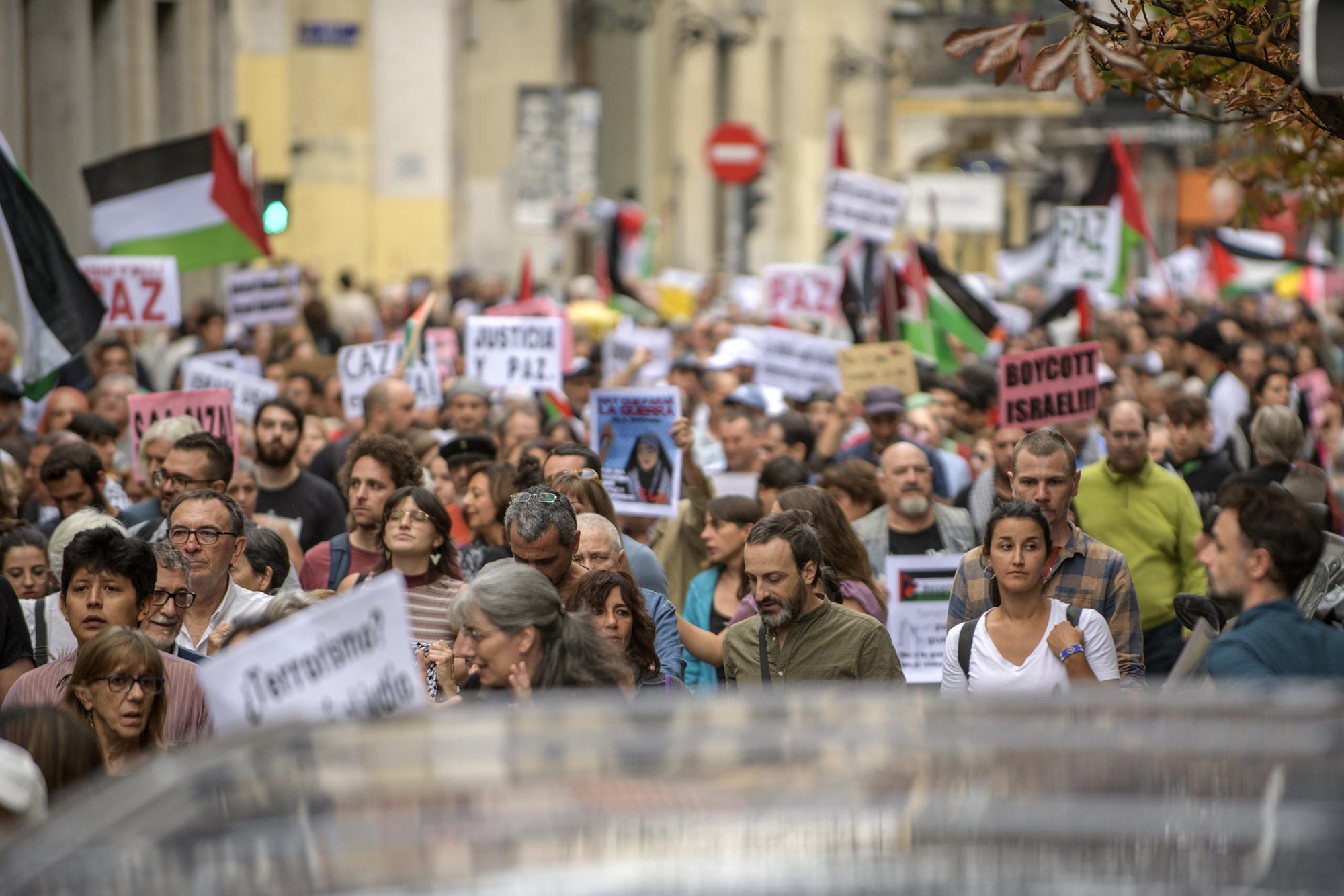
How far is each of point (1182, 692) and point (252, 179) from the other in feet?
69.3

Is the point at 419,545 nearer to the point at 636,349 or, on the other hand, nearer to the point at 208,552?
the point at 208,552

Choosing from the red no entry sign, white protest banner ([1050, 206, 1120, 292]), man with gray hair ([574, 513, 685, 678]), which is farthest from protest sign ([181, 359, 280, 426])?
the red no entry sign

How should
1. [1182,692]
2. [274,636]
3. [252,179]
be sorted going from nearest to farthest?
[1182,692] → [274,636] → [252,179]

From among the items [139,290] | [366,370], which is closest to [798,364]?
[366,370]

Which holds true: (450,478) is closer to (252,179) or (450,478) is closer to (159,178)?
(159,178)

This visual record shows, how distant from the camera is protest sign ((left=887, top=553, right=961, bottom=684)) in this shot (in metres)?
8.43

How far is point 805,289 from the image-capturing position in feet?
71.4

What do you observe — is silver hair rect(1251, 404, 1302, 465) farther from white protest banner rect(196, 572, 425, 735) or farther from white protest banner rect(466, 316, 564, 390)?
white protest banner rect(196, 572, 425, 735)

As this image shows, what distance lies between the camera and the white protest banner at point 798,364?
1576 centimetres

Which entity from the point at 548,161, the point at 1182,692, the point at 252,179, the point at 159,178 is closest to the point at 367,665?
the point at 1182,692

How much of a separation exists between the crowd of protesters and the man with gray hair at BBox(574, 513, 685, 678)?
0.04 ft

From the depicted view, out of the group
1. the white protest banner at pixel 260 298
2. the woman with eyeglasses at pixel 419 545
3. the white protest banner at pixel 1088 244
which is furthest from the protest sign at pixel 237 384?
the white protest banner at pixel 1088 244

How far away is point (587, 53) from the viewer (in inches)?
1690

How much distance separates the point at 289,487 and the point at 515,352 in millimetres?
3945
